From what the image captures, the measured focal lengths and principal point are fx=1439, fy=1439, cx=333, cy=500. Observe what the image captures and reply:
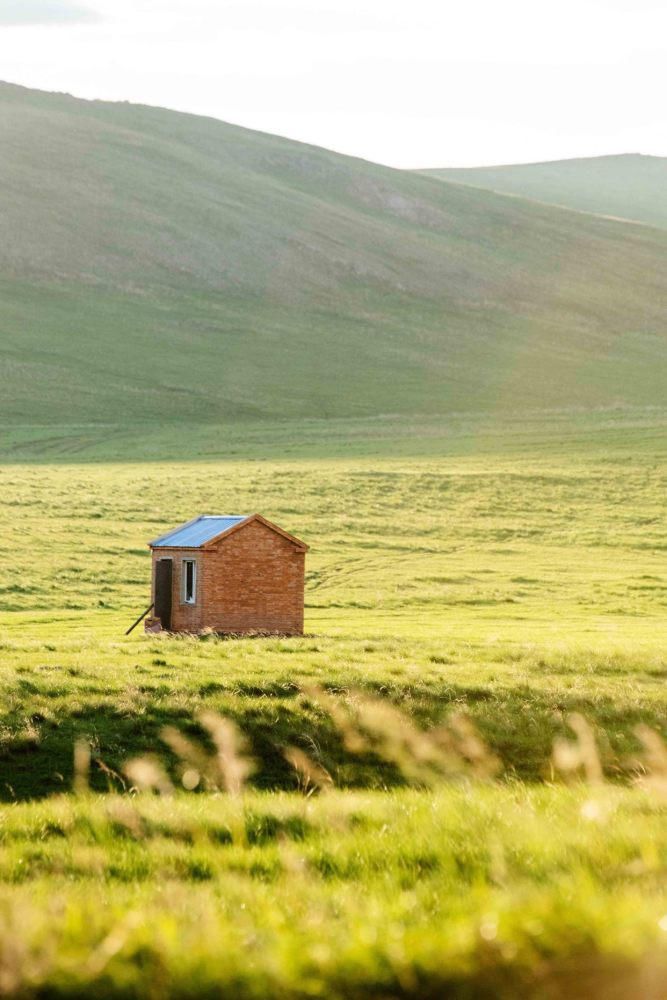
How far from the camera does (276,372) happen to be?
449 feet

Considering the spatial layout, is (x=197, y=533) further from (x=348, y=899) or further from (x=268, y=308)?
(x=268, y=308)

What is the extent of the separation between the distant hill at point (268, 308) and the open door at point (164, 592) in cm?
7216

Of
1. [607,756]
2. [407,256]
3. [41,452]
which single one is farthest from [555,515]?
[407,256]

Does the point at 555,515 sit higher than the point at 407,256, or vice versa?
the point at 407,256

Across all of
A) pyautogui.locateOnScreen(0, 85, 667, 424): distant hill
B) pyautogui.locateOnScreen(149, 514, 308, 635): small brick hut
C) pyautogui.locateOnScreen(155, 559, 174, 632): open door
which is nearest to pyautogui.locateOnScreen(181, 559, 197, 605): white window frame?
pyautogui.locateOnScreen(149, 514, 308, 635): small brick hut

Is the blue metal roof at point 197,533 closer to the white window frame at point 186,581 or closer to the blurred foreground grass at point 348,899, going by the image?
the white window frame at point 186,581

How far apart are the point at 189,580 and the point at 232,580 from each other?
124cm

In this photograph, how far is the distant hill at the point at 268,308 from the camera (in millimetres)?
128250

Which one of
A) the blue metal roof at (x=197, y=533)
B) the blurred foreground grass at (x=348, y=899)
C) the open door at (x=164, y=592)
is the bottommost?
the open door at (x=164, y=592)

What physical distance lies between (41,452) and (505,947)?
89.6m

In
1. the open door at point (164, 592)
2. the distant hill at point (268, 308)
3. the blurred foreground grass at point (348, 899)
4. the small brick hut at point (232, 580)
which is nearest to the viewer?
the blurred foreground grass at point (348, 899)

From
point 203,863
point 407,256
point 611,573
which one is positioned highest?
point 407,256

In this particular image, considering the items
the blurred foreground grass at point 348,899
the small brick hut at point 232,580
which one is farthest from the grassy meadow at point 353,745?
the small brick hut at point 232,580

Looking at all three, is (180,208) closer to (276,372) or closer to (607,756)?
(276,372)
